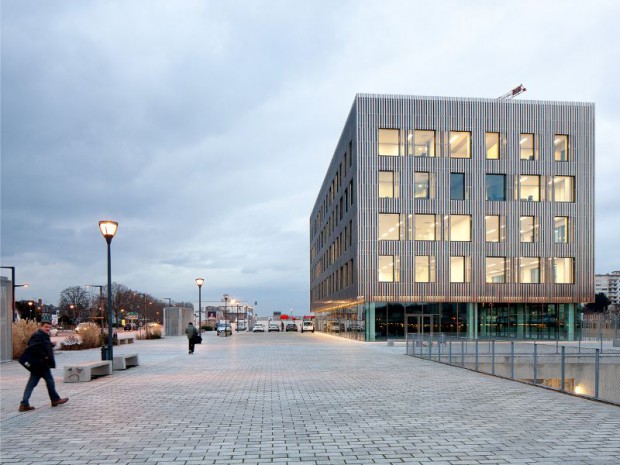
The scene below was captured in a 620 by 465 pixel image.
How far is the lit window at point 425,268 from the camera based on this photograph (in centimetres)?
4359

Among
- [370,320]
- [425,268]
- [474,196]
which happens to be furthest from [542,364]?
[474,196]

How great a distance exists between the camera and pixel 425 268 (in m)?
43.7

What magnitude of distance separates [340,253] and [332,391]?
42.0m

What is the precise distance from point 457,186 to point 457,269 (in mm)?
6520

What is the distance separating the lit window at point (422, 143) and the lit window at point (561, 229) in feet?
37.8

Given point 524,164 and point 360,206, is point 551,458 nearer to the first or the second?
point 360,206

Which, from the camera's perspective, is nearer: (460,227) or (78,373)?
(78,373)

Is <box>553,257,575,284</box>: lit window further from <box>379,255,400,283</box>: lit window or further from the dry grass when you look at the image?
the dry grass

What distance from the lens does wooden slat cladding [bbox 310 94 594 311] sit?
143 ft

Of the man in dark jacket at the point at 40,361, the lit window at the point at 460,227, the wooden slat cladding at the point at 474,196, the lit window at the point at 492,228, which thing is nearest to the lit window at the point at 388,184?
the wooden slat cladding at the point at 474,196

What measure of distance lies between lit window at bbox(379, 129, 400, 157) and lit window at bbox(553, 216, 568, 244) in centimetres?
1410

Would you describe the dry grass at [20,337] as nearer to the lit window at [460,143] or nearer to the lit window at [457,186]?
the lit window at [457,186]

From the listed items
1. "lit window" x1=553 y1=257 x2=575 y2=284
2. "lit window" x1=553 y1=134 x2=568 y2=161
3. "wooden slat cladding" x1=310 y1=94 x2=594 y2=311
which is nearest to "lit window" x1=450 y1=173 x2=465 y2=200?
"wooden slat cladding" x1=310 y1=94 x2=594 y2=311

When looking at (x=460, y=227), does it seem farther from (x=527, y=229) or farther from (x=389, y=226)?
(x=389, y=226)
